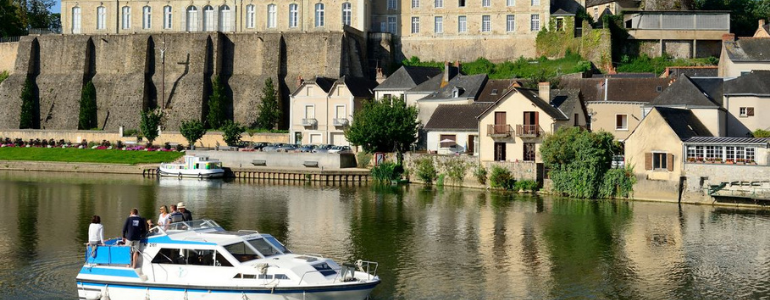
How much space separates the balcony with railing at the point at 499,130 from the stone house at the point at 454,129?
124 inches

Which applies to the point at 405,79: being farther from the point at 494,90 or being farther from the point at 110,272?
the point at 110,272

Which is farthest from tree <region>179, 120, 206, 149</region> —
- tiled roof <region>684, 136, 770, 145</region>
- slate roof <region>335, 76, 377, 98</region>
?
tiled roof <region>684, 136, 770, 145</region>

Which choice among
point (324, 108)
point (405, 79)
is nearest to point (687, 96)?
point (405, 79)

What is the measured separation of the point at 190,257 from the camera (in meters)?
21.4

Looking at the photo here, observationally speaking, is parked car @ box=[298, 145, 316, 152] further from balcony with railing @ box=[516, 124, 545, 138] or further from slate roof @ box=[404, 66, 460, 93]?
balcony with railing @ box=[516, 124, 545, 138]

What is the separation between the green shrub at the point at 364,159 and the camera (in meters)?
53.6

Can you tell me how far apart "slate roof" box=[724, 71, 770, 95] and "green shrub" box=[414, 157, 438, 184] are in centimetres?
1478

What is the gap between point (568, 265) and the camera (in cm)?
2712

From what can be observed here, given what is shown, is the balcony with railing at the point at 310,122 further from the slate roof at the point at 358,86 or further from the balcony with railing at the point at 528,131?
the balcony with railing at the point at 528,131

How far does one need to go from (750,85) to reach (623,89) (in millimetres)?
7074

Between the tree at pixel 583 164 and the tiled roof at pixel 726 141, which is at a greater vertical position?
the tiled roof at pixel 726 141

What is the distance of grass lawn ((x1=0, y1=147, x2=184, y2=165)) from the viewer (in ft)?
197

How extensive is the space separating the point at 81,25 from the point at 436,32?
28.8 m

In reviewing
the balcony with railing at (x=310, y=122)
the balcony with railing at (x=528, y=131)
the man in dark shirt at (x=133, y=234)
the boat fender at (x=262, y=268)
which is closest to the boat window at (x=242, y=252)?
the boat fender at (x=262, y=268)
